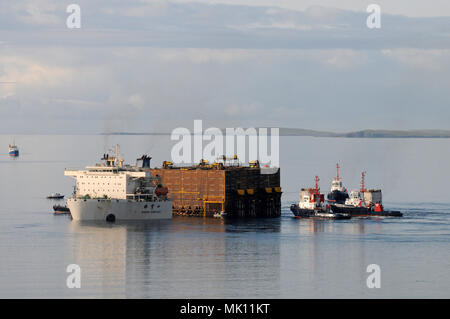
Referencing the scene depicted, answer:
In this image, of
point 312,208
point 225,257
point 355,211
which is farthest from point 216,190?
point 225,257

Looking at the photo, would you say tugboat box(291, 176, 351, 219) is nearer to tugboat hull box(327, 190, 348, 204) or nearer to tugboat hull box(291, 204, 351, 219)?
tugboat hull box(291, 204, 351, 219)

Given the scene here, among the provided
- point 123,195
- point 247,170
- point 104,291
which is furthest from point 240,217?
point 104,291

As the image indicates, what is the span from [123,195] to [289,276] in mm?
47631

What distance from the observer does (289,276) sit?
85000 mm

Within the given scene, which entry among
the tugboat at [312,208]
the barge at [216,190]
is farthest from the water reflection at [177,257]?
the tugboat at [312,208]

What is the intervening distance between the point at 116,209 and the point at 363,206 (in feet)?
122

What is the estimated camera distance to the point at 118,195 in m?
128

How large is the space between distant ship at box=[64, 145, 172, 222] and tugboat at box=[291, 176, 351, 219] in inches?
736

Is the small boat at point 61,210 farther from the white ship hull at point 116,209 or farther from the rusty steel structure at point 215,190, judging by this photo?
the rusty steel structure at point 215,190

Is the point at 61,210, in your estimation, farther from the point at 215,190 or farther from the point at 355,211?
the point at 355,211

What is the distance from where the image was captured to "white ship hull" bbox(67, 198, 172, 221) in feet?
415

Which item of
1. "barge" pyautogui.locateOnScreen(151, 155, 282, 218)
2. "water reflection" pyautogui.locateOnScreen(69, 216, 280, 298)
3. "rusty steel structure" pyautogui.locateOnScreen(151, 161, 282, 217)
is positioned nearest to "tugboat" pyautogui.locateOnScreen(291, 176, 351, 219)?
"barge" pyautogui.locateOnScreen(151, 155, 282, 218)

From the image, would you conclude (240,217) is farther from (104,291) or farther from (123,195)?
(104,291)
